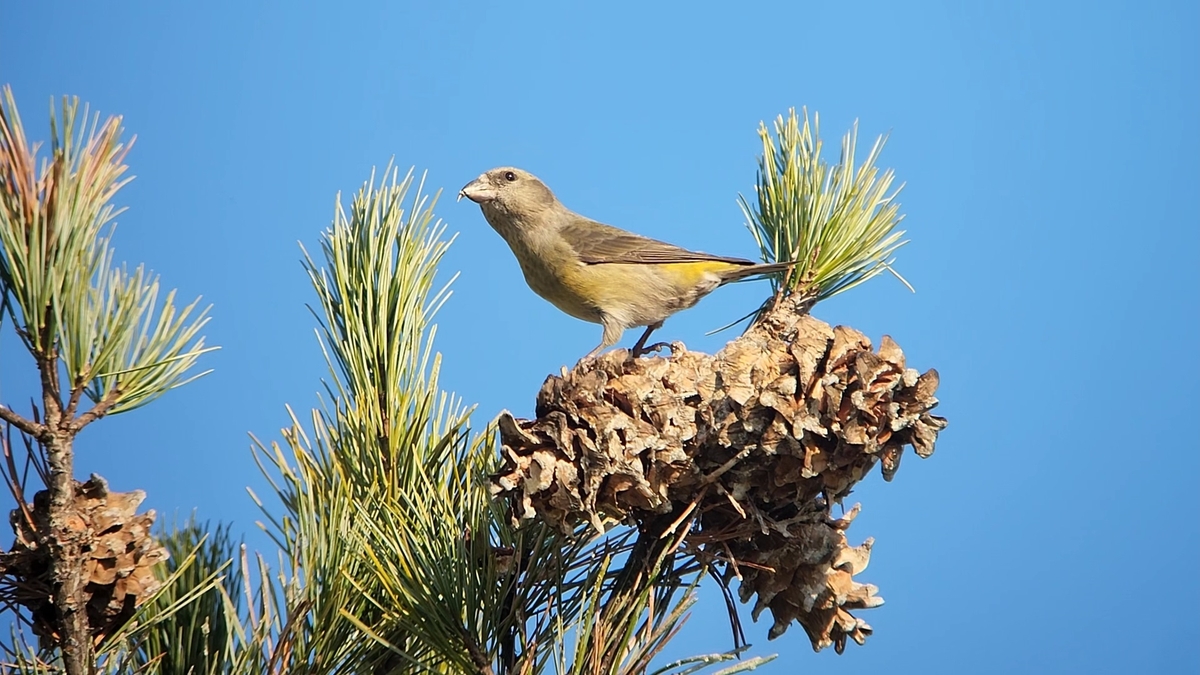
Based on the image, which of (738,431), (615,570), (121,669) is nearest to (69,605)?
(121,669)

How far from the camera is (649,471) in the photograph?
1.75 meters

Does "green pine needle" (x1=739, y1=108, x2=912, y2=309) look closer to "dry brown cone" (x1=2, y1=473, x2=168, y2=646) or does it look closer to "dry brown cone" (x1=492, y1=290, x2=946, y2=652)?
"dry brown cone" (x1=492, y1=290, x2=946, y2=652)

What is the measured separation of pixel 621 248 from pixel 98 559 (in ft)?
8.27

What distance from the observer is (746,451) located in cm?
175

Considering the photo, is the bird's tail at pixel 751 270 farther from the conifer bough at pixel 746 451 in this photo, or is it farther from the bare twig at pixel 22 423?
the bare twig at pixel 22 423

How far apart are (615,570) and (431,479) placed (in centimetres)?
44

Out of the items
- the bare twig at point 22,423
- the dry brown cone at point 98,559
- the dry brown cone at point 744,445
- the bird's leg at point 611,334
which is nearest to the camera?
the bare twig at point 22,423

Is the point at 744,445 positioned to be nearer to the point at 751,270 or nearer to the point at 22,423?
the point at 22,423

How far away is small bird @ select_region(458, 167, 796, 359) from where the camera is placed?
369 centimetres

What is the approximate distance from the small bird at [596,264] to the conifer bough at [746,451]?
1.66 m

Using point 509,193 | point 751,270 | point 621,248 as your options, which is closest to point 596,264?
point 621,248

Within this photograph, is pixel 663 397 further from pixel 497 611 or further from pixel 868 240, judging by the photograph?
pixel 868 240

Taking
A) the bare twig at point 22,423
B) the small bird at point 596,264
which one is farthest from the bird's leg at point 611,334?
the bare twig at point 22,423

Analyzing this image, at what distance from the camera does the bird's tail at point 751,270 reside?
2.58 meters
